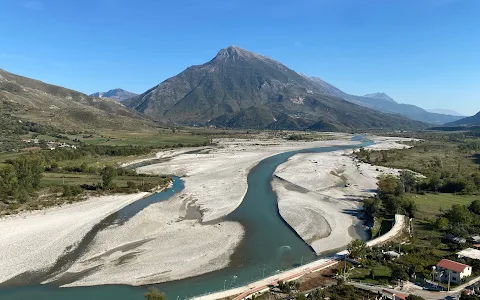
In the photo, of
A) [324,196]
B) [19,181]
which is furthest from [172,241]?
[19,181]

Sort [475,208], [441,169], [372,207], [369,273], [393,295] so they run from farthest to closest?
[441,169] < [372,207] < [475,208] < [369,273] < [393,295]

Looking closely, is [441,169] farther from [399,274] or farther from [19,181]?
[19,181]

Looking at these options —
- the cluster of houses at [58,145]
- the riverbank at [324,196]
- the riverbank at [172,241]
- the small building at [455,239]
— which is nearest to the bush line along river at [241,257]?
the riverbank at [172,241]

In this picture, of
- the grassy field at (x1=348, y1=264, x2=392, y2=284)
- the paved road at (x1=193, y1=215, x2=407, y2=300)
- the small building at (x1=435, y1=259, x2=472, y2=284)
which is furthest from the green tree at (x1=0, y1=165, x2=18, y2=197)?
the small building at (x1=435, y1=259, x2=472, y2=284)

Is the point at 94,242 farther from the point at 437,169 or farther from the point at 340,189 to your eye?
the point at 437,169

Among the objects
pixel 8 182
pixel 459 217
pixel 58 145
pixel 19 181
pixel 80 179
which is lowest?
pixel 459 217

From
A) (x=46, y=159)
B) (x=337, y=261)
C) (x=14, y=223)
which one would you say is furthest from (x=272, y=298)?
(x=46, y=159)
